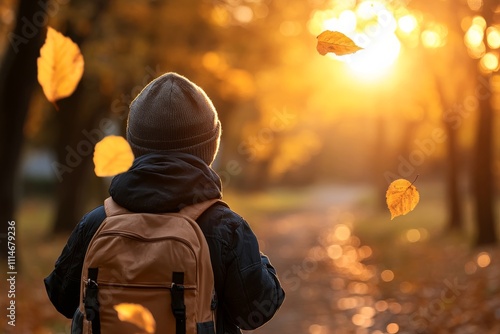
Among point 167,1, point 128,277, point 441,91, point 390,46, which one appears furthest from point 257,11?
point 128,277

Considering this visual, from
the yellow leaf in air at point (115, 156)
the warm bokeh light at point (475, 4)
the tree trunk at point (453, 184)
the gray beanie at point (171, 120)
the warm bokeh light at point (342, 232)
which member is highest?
the warm bokeh light at point (475, 4)

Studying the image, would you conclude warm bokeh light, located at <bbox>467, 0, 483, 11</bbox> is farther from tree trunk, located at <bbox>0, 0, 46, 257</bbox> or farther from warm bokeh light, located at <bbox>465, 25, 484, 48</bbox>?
tree trunk, located at <bbox>0, 0, 46, 257</bbox>

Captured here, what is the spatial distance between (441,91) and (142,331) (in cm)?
A: 1310

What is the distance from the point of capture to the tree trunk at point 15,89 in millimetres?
8703

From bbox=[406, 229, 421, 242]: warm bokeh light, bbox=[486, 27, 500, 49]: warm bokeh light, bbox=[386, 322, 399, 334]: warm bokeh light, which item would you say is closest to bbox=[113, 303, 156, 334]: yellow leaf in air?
bbox=[386, 322, 399, 334]: warm bokeh light

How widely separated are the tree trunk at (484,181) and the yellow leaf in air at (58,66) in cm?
1027

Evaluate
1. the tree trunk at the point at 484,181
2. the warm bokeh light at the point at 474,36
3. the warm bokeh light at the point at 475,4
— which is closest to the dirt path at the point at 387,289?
the tree trunk at the point at 484,181

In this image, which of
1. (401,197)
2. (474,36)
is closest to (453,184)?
(474,36)

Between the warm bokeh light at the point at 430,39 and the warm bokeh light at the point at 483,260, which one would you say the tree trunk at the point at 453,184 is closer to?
the warm bokeh light at the point at 430,39

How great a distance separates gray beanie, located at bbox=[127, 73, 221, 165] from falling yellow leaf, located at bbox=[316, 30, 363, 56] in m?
0.61

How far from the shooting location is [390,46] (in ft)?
46.8

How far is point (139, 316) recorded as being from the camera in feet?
6.95

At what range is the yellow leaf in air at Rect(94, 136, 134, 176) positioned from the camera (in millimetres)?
2301

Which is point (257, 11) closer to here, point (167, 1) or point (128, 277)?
point (167, 1)
